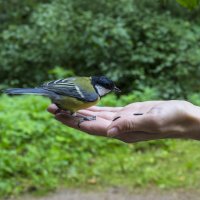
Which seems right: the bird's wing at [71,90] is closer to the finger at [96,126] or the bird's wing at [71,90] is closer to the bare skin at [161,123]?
the finger at [96,126]

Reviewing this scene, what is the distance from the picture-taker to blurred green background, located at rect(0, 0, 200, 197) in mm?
5488

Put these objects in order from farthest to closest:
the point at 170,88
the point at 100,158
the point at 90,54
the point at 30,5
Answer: the point at 30,5 → the point at 90,54 → the point at 170,88 → the point at 100,158

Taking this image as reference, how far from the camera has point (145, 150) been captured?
20.7 ft

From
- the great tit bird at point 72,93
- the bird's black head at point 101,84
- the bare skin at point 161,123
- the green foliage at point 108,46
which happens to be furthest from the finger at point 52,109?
the green foliage at point 108,46

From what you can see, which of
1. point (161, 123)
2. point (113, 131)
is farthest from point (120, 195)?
point (161, 123)

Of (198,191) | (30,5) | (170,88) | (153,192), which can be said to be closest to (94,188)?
(153,192)

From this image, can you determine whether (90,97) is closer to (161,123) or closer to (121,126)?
(121,126)

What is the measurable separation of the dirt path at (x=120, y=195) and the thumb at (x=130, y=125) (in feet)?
9.06

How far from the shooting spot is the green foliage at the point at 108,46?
8.90 metres

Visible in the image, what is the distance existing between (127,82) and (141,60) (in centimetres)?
46

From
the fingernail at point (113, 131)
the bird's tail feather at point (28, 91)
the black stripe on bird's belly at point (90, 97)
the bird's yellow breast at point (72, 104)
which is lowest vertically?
the bird's yellow breast at point (72, 104)

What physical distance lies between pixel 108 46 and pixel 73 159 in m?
3.74

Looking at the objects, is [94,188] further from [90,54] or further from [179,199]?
[90,54]

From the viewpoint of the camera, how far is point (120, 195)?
521cm
